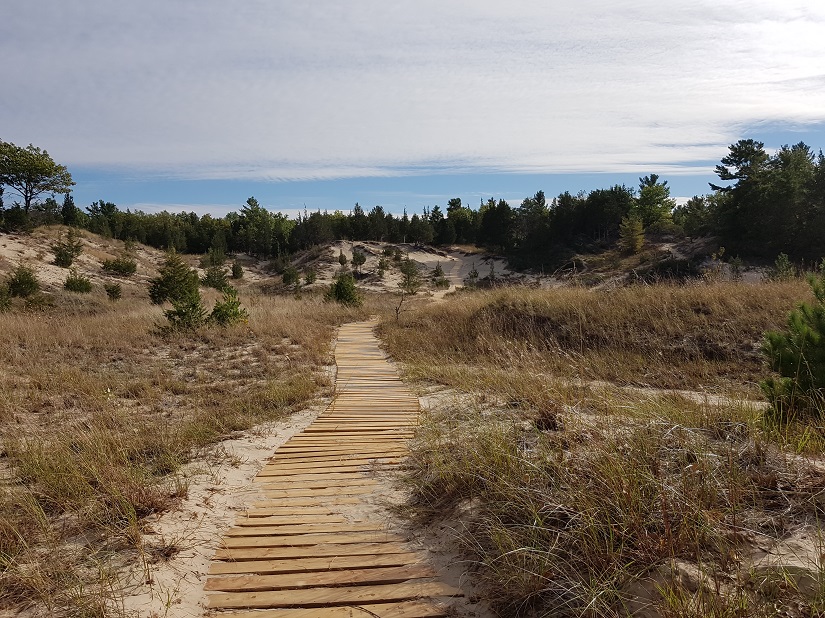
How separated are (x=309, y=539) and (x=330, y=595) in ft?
2.00

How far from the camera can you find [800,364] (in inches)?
153

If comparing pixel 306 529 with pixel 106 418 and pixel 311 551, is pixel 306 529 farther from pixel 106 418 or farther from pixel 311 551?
pixel 106 418

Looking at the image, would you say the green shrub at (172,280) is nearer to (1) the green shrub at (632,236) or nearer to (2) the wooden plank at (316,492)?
(2) the wooden plank at (316,492)

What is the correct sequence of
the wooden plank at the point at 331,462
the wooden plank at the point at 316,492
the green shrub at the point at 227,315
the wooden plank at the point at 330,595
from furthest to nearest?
the green shrub at the point at 227,315
the wooden plank at the point at 331,462
the wooden plank at the point at 316,492
the wooden plank at the point at 330,595

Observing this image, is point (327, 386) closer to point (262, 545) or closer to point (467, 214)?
point (262, 545)

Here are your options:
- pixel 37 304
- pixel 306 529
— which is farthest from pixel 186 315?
pixel 306 529

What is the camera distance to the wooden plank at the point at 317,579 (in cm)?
246

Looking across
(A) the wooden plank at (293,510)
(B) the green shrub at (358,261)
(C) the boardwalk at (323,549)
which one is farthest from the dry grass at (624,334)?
(B) the green shrub at (358,261)

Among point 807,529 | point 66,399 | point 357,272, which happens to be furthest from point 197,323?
point 357,272

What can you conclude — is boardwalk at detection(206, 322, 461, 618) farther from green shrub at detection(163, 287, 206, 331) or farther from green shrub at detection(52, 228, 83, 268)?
green shrub at detection(52, 228, 83, 268)

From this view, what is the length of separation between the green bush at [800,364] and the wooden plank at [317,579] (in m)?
2.97

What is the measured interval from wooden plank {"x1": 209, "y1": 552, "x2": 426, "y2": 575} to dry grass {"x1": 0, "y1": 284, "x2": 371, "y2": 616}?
56 centimetres

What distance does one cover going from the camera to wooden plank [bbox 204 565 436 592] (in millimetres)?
2463

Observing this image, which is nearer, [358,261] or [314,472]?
[314,472]
